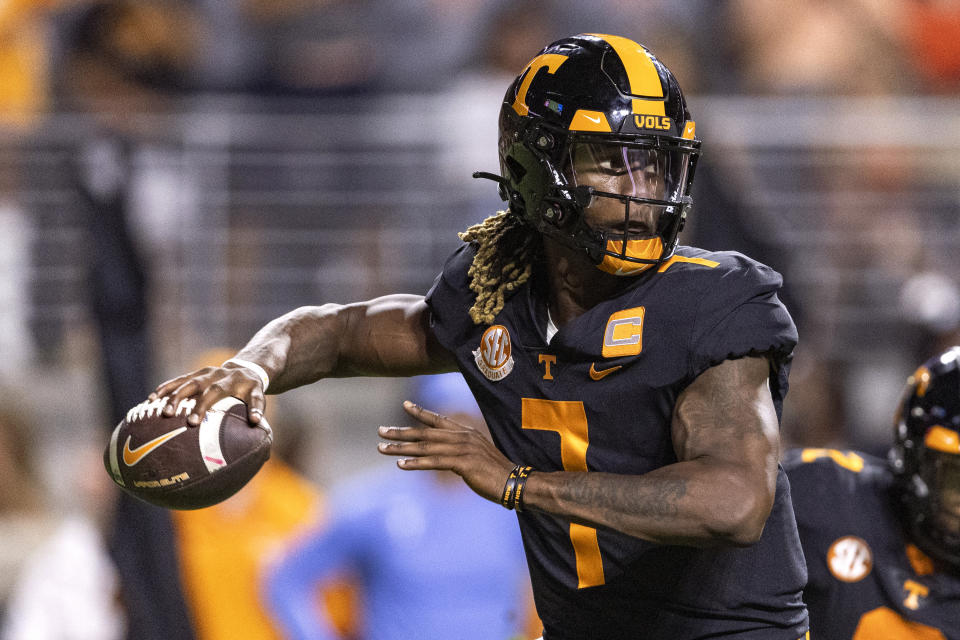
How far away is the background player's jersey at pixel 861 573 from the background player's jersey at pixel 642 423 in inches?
19.4

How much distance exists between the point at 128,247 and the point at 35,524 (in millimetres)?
1519

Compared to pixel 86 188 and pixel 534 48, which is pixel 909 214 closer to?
pixel 534 48

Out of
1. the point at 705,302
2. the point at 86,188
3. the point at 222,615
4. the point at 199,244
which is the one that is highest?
the point at 705,302

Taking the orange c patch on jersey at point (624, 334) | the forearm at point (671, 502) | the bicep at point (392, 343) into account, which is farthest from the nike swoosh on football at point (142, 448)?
the orange c patch on jersey at point (624, 334)

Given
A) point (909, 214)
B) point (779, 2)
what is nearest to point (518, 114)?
point (909, 214)

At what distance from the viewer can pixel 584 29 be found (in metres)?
7.82

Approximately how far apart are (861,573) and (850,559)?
4cm

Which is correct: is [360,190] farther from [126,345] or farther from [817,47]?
[817,47]

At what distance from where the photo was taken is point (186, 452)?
8.87 feet

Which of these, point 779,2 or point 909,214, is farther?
point 779,2

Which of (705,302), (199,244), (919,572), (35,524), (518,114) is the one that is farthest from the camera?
(199,244)

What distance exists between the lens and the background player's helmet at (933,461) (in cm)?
332

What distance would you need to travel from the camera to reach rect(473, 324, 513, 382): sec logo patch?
9.59ft

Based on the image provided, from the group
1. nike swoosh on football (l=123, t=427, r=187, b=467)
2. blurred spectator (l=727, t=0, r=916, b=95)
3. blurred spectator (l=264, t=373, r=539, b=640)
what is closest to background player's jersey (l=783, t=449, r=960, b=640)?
blurred spectator (l=264, t=373, r=539, b=640)
